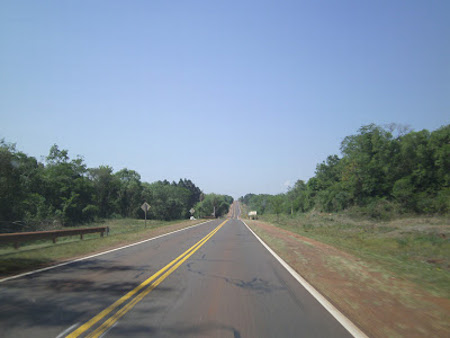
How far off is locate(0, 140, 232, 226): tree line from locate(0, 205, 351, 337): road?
26208mm

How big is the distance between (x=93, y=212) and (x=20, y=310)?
188 ft

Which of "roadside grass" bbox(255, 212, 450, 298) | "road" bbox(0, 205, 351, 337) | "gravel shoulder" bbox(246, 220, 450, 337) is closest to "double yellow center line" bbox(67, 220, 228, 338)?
"road" bbox(0, 205, 351, 337)

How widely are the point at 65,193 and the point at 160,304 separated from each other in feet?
180

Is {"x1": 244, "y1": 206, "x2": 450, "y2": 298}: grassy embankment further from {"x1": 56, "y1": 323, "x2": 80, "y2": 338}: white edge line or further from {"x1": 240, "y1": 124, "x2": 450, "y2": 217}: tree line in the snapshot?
{"x1": 240, "y1": 124, "x2": 450, "y2": 217}: tree line

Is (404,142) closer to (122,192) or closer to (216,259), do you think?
(216,259)

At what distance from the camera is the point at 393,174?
52.6m

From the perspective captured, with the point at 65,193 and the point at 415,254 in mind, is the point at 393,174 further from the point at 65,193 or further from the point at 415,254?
the point at 65,193

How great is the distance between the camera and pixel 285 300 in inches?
259

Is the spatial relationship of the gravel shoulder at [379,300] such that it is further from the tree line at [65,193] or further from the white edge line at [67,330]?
the tree line at [65,193]

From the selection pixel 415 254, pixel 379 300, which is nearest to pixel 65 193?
pixel 415 254

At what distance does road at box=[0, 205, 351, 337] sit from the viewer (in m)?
4.77

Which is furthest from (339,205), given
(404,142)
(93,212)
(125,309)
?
(125,309)

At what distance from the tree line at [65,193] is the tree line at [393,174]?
45502 millimetres

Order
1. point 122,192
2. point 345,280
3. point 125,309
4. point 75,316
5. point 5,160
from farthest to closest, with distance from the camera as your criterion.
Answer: point 122,192 → point 5,160 → point 345,280 → point 125,309 → point 75,316
